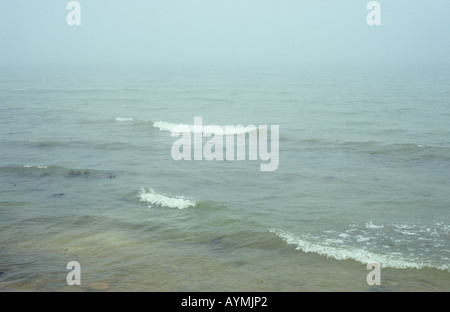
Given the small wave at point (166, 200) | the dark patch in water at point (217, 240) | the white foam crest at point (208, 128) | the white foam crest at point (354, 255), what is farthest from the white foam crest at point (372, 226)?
the white foam crest at point (208, 128)

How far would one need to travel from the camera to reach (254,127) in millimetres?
34188

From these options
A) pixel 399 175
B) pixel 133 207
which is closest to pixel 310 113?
pixel 399 175

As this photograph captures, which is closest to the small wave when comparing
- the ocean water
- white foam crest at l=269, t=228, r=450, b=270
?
the ocean water

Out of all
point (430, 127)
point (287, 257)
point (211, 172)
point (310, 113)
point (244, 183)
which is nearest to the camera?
point (287, 257)

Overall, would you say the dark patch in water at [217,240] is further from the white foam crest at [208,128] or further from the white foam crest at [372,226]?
the white foam crest at [208,128]

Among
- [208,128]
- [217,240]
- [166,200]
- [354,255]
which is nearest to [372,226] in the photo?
[354,255]

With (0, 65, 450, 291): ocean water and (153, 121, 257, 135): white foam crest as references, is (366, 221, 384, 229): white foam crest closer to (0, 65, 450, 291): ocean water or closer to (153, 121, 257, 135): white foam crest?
(0, 65, 450, 291): ocean water

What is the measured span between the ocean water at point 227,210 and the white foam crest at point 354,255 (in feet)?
0.16

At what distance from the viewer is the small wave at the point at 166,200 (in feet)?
56.9

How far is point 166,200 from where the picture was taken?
1778cm

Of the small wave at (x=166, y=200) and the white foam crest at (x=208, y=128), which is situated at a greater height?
the white foam crest at (x=208, y=128)

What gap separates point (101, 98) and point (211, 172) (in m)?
35.3

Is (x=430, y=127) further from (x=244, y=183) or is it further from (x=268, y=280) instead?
(x=268, y=280)
